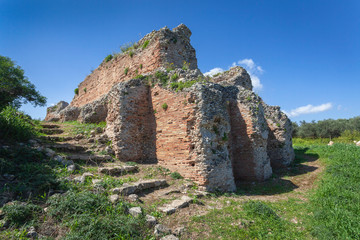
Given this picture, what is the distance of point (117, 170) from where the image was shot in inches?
262

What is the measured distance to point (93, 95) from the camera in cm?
1584

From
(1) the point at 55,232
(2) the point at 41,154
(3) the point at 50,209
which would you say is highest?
(2) the point at 41,154

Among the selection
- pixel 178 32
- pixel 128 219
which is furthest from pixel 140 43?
pixel 128 219

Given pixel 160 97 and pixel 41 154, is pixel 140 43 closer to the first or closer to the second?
pixel 160 97

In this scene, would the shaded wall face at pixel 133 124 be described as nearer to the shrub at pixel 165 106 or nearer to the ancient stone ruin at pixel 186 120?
the ancient stone ruin at pixel 186 120

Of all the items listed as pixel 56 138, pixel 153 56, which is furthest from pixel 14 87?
pixel 153 56

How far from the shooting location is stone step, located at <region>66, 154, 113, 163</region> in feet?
22.5

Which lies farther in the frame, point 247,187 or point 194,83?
point 247,187

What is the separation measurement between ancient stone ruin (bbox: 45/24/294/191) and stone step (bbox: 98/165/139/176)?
1.17m

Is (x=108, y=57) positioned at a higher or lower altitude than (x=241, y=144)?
higher

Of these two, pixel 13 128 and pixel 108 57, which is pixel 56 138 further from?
pixel 108 57

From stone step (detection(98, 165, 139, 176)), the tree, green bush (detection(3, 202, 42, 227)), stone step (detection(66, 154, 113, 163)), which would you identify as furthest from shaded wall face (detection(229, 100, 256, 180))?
the tree

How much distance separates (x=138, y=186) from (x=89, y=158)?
2658 mm

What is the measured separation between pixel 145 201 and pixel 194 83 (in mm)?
4326
